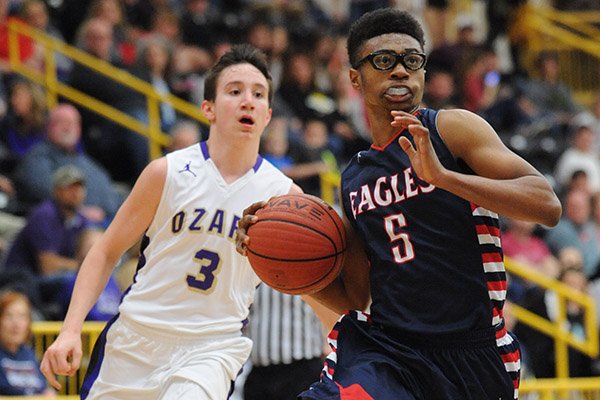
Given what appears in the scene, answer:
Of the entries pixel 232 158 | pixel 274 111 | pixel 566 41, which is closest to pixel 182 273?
pixel 232 158

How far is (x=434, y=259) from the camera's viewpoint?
4.43 meters

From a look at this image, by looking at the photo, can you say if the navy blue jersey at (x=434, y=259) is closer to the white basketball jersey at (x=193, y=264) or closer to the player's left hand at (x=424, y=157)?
the player's left hand at (x=424, y=157)

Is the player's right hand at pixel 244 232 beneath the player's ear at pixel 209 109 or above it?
beneath

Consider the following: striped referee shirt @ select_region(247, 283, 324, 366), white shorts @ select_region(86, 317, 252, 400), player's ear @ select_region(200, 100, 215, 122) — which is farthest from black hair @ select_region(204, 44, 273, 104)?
striped referee shirt @ select_region(247, 283, 324, 366)

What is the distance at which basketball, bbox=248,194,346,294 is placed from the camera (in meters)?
4.65

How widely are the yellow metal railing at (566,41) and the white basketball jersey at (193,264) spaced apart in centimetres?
1205

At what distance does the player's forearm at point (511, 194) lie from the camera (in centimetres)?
409

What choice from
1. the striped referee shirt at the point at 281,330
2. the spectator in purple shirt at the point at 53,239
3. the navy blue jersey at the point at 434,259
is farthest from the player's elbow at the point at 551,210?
the spectator in purple shirt at the point at 53,239

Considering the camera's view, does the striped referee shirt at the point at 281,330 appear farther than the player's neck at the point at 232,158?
Yes

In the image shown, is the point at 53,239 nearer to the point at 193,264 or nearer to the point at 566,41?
the point at 193,264

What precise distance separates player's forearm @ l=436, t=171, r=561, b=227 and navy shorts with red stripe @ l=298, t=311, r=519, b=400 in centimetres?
57

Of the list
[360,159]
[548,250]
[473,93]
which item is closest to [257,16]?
[473,93]

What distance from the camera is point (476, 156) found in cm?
432

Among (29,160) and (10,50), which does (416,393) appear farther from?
(10,50)
